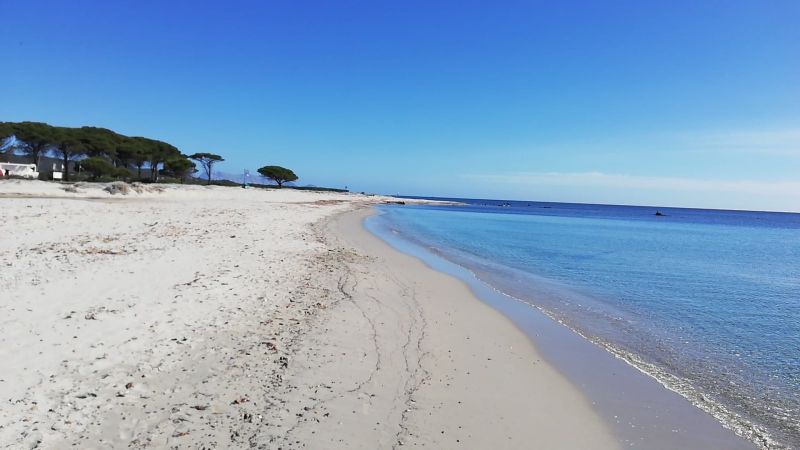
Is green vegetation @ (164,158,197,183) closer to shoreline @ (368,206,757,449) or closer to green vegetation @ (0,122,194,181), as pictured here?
green vegetation @ (0,122,194,181)

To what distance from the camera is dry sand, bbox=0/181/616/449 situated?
13.0 feet

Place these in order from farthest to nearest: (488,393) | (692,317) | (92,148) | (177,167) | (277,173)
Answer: (277,173)
(177,167)
(92,148)
(692,317)
(488,393)

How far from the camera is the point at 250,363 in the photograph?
5.38 meters

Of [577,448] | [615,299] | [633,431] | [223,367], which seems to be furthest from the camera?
[615,299]

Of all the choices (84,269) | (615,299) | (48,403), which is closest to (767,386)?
(615,299)

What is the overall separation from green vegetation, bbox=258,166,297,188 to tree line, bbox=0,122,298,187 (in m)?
30.7

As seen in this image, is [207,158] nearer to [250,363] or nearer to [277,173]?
[277,173]

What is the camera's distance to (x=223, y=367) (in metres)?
5.18

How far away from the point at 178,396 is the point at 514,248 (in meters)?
21.4

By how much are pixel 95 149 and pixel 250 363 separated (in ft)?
194

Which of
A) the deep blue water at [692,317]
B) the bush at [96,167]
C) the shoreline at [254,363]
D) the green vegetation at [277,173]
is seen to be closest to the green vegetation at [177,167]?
the bush at [96,167]

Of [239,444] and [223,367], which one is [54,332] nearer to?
[223,367]

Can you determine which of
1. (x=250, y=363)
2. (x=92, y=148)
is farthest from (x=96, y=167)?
(x=250, y=363)

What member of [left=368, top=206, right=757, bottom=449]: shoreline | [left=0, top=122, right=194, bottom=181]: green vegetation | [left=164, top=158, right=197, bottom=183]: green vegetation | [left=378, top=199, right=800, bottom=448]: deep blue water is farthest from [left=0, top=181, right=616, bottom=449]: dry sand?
[left=164, top=158, right=197, bottom=183]: green vegetation
